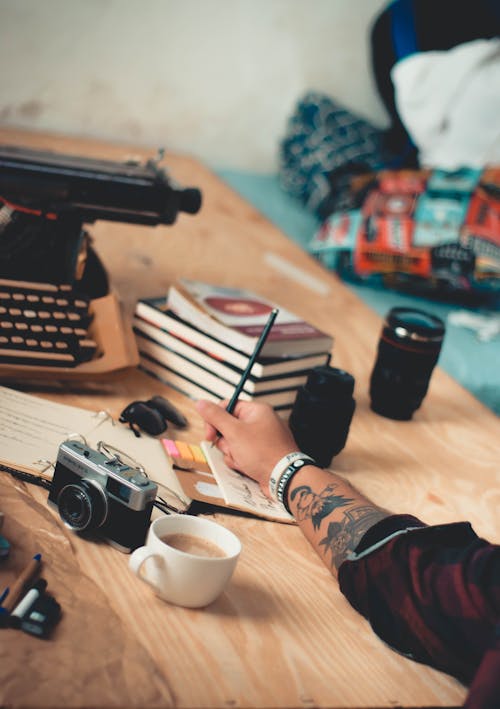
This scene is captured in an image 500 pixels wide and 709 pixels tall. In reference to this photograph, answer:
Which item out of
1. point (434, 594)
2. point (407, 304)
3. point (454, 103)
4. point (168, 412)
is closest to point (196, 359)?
point (168, 412)

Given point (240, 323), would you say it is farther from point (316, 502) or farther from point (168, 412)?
point (316, 502)

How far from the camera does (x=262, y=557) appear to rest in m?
0.82

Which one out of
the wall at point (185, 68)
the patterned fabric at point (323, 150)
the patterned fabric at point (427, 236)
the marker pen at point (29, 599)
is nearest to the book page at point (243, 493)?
the marker pen at point (29, 599)

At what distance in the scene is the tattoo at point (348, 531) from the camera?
81cm

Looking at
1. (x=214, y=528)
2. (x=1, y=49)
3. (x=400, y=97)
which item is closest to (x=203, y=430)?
(x=214, y=528)

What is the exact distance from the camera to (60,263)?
1.19 metres

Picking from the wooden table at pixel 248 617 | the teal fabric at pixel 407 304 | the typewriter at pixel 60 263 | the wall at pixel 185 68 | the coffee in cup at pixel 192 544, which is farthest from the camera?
the wall at pixel 185 68

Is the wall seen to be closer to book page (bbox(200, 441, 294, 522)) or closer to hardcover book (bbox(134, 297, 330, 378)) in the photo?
hardcover book (bbox(134, 297, 330, 378))

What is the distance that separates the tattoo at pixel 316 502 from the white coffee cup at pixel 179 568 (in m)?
0.17

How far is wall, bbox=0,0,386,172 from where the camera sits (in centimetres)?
285

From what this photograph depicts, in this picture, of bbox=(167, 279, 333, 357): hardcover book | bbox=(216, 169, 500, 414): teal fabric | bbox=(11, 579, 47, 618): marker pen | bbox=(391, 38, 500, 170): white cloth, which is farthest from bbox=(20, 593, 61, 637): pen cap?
bbox=(391, 38, 500, 170): white cloth

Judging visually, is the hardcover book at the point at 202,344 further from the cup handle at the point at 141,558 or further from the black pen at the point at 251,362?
the cup handle at the point at 141,558

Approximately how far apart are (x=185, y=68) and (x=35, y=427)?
2501 mm

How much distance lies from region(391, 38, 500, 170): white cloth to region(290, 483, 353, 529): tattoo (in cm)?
187
